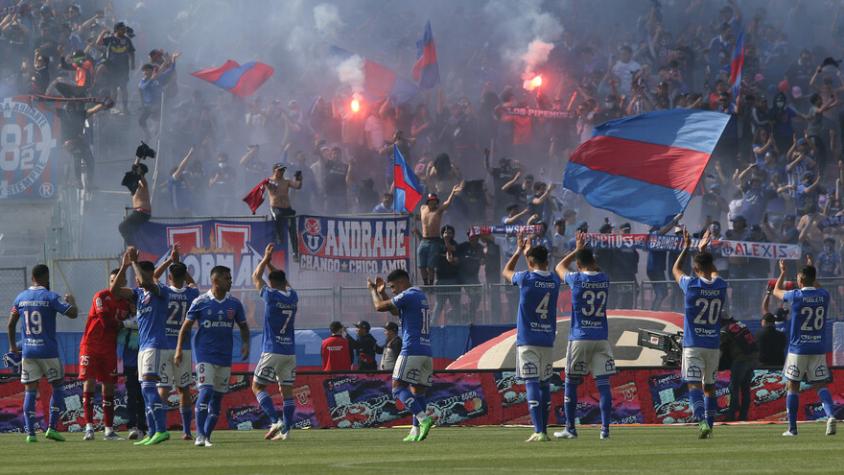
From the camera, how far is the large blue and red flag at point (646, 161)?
83.2 ft

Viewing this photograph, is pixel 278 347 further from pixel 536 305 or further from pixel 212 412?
pixel 536 305

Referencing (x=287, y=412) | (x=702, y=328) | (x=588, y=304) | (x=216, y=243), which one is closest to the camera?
(x=588, y=304)

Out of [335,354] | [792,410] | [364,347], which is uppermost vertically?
[364,347]

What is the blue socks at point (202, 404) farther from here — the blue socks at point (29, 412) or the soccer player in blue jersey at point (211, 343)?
the blue socks at point (29, 412)

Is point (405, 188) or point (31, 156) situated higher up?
point (31, 156)

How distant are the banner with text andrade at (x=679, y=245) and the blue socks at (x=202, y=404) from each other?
477 inches

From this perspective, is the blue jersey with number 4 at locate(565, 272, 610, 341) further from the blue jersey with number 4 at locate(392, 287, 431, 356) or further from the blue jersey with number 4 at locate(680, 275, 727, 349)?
the blue jersey with number 4 at locate(392, 287, 431, 356)

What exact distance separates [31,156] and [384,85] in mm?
8807

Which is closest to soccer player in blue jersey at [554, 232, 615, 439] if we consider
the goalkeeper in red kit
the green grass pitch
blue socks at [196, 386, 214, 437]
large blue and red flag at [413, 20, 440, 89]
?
the green grass pitch

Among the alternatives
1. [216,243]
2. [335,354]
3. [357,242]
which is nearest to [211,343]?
[335,354]

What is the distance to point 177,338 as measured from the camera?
60.8 ft

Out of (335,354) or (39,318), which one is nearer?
(39,318)

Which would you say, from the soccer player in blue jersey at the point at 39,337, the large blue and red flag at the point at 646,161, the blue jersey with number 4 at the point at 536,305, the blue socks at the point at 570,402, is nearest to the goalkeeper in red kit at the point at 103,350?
the soccer player in blue jersey at the point at 39,337

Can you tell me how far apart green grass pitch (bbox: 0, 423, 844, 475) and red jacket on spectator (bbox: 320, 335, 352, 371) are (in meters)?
4.70
